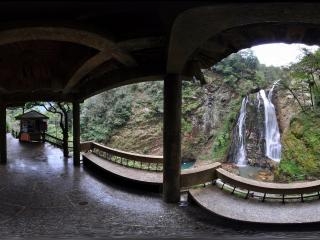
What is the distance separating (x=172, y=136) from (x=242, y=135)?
2013 cm

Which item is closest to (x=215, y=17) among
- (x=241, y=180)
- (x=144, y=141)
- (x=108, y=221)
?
(x=108, y=221)

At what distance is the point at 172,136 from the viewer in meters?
11.2

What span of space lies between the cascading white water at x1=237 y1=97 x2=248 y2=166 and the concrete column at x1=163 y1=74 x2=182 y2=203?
18.3 meters

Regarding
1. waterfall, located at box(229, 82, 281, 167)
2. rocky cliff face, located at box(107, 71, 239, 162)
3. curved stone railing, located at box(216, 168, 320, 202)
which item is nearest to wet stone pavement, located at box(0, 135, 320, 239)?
curved stone railing, located at box(216, 168, 320, 202)

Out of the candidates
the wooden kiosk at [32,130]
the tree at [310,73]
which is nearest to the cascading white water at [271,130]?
the tree at [310,73]

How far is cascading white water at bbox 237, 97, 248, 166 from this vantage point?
93.8 ft

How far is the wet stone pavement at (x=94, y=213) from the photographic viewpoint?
24.8 ft

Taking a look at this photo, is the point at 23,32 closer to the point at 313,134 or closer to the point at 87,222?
the point at 87,222

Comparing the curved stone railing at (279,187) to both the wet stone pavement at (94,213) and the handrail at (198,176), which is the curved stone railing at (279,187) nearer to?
the handrail at (198,176)

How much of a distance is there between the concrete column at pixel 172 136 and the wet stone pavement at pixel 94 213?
62cm

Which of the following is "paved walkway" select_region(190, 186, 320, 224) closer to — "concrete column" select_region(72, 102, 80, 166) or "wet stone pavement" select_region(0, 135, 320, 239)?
"wet stone pavement" select_region(0, 135, 320, 239)

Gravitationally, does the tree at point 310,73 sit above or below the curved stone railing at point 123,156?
above

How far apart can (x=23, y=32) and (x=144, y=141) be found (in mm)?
25160

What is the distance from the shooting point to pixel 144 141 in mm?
32625
